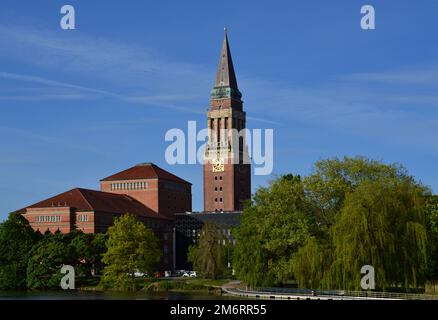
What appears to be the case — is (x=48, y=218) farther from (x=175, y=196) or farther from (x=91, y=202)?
(x=175, y=196)

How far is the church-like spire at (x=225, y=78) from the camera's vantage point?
15838 cm

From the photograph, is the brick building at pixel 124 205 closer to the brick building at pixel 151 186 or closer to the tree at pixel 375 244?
the brick building at pixel 151 186

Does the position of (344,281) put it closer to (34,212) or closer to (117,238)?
(117,238)

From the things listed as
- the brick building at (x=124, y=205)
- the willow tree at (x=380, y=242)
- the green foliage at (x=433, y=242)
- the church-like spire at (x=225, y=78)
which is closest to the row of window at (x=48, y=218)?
the brick building at (x=124, y=205)

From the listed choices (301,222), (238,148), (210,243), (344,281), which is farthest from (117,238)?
(238,148)

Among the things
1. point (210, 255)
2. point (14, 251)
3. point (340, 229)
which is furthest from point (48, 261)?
point (340, 229)

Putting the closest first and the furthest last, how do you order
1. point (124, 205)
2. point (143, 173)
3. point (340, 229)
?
point (340, 229)
point (124, 205)
point (143, 173)

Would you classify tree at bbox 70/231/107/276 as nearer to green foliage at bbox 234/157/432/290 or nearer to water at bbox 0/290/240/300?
water at bbox 0/290/240/300

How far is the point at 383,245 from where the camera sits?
62.5m

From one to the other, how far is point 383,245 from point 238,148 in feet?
331

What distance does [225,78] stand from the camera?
161625 mm

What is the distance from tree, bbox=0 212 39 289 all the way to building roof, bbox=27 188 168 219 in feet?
70.0

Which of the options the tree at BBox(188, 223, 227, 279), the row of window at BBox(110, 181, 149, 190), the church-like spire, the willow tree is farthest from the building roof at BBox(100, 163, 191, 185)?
the willow tree

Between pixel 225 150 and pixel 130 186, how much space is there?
71.6 ft
